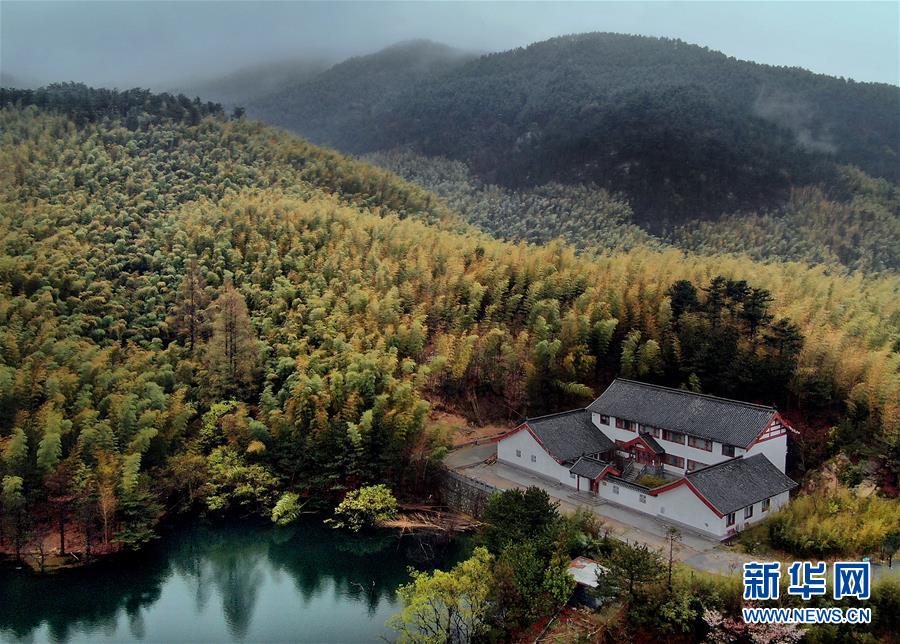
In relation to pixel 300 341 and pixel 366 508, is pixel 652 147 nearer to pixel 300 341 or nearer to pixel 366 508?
pixel 300 341

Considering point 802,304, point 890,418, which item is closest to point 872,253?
point 802,304

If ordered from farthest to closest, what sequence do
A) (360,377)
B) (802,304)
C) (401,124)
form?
(401,124) < (802,304) < (360,377)

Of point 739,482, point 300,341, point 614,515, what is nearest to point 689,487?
point 739,482

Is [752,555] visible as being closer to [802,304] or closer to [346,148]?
[802,304]

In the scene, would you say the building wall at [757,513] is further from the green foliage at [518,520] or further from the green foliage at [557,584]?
the green foliage at [557,584]

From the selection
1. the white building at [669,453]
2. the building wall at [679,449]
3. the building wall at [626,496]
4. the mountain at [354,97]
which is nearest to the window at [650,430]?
the white building at [669,453]

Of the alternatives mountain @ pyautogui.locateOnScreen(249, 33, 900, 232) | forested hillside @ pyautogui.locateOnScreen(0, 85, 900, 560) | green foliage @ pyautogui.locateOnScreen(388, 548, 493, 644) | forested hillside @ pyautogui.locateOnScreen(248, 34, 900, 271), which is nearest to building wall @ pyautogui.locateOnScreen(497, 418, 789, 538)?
forested hillside @ pyautogui.locateOnScreen(0, 85, 900, 560)

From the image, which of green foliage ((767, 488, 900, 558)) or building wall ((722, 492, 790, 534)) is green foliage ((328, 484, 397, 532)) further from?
green foliage ((767, 488, 900, 558))
